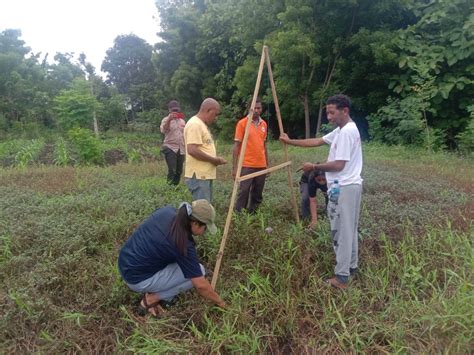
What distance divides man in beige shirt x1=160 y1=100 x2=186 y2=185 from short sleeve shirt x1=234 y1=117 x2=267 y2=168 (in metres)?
2.00

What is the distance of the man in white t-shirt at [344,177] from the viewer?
3092 millimetres

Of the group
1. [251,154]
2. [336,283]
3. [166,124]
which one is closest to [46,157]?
[166,124]

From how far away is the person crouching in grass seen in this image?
167 inches

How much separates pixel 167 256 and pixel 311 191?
6.94 feet

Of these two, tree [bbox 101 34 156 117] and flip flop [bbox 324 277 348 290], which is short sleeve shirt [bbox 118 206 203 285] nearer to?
flip flop [bbox 324 277 348 290]

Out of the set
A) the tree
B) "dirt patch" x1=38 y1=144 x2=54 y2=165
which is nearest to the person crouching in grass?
"dirt patch" x1=38 y1=144 x2=54 y2=165

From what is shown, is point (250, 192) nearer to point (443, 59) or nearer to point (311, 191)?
point (311, 191)

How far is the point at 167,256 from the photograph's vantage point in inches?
112

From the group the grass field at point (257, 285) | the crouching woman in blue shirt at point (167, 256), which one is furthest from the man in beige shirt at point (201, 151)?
the crouching woman in blue shirt at point (167, 256)

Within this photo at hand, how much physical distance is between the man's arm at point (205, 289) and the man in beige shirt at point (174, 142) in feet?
11.3

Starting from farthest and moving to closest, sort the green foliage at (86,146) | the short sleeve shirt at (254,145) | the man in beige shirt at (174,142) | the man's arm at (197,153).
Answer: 1. the green foliage at (86,146)
2. the man in beige shirt at (174,142)
3. the short sleeve shirt at (254,145)
4. the man's arm at (197,153)

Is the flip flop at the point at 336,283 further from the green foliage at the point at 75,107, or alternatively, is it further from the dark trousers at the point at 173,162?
the green foliage at the point at 75,107

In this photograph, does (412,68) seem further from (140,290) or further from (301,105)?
(140,290)

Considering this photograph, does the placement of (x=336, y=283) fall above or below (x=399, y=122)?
below
